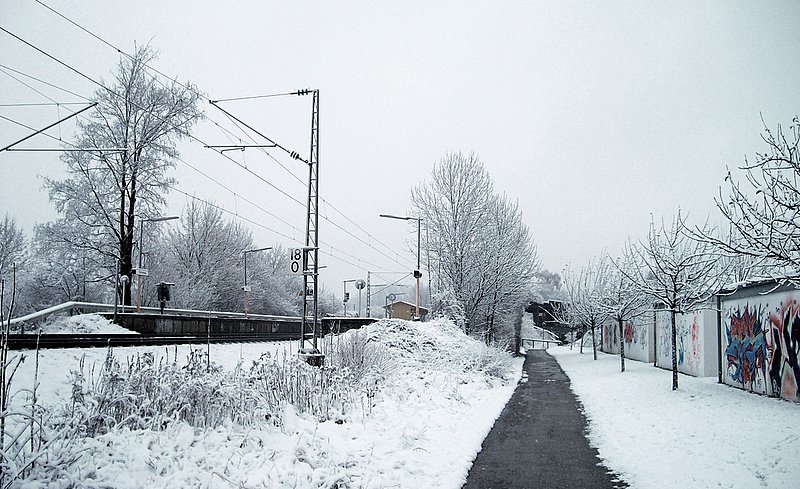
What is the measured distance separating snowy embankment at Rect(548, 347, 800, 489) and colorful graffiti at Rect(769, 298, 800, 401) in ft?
1.56

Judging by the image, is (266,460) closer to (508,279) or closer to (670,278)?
(670,278)

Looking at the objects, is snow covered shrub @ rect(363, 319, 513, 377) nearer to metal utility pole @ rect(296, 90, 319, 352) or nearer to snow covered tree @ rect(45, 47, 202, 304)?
metal utility pole @ rect(296, 90, 319, 352)

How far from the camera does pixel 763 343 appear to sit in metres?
14.3

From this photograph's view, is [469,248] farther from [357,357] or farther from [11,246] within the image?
[11,246]

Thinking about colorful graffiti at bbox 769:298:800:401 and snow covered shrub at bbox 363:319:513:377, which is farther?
snow covered shrub at bbox 363:319:513:377

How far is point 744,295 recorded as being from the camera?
51.6 feet

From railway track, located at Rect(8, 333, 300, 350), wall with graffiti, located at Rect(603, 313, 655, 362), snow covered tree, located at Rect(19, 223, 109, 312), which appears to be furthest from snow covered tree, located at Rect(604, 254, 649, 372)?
snow covered tree, located at Rect(19, 223, 109, 312)

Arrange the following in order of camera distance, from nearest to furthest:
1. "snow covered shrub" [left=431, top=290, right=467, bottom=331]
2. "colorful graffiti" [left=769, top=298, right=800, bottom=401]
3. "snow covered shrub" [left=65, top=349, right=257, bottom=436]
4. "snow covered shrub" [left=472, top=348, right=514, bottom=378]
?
"snow covered shrub" [left=65, top=349, right=257, bottom=436]
"colorful graffiti" [left=769, top=298, right=800, bottom=401]
"snow covered shrub" [left=472, top=348, right=514, bottom=378]
"snow covered shrub" [left=431, top=290, right=467, bottom=331]

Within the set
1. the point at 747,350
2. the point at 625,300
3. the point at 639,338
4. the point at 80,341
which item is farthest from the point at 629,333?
the point at 80,341

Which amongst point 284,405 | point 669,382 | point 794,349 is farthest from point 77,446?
point 669,382

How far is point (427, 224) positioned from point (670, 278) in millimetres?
18389

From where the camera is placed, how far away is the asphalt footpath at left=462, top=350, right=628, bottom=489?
7.88m

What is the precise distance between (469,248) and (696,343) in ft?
48.6

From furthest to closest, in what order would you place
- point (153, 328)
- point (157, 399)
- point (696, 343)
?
point (153, 328) → point (696, 343) → point (157, 399)
